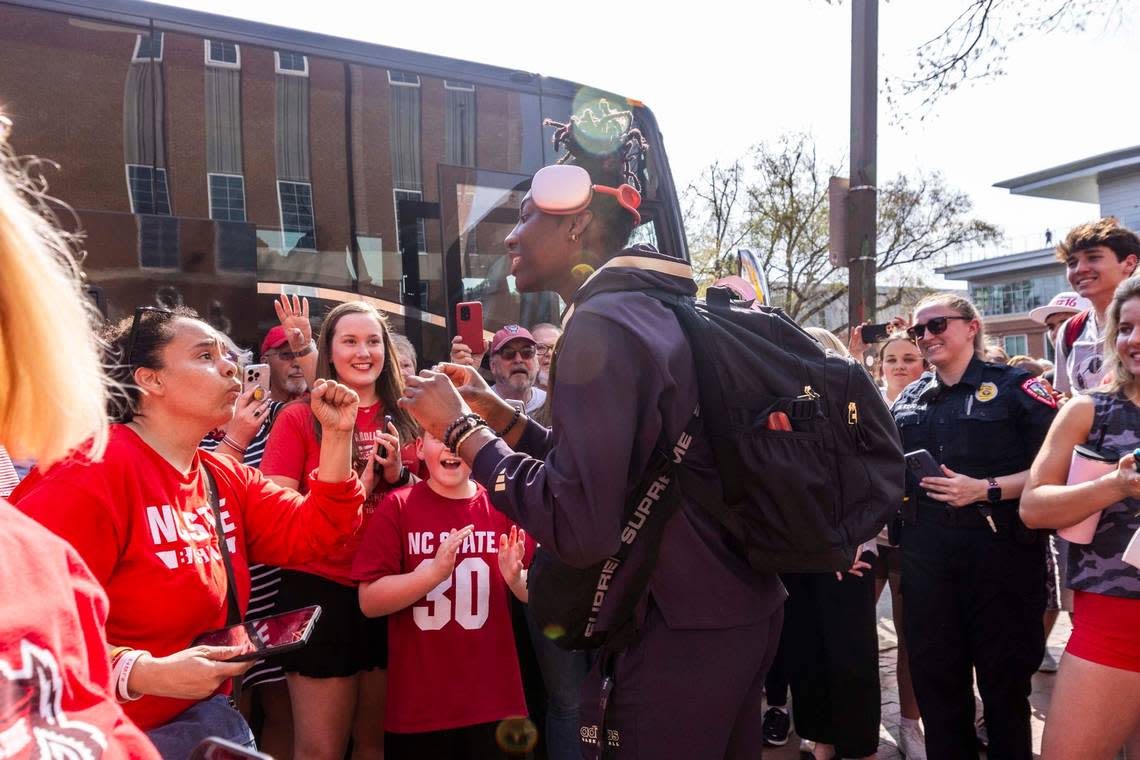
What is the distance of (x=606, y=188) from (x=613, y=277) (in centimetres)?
45

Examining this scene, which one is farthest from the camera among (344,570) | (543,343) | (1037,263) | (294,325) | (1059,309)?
(1037,263)

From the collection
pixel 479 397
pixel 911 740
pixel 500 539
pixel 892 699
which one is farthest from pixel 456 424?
pixel 892 699

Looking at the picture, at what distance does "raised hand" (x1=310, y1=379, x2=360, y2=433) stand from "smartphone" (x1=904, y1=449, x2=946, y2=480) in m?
2.40

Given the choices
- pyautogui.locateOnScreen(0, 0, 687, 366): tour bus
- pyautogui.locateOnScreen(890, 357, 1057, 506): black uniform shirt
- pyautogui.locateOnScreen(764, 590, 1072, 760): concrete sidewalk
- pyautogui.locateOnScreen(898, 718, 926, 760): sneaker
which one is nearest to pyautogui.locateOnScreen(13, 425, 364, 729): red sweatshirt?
pyautogui.locateOnScreen(0, 0, 687, 366): tour bus

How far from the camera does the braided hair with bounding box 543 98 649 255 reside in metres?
2.26

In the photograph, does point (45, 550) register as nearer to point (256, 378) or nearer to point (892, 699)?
point (256, 378)

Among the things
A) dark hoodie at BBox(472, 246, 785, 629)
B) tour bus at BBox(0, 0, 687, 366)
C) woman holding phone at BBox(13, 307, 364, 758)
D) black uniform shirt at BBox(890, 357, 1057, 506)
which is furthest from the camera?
tour bus at BBox(0, 0, 687, 366)

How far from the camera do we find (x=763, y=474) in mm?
1799

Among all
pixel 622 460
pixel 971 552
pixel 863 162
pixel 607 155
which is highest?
pixel 863 162

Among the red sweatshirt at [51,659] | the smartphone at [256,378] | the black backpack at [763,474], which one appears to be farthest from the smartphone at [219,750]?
the smartphone at [256,378]

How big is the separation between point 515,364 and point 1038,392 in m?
2.60

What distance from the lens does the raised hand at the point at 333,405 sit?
2438 mm

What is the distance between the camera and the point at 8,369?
98 cm

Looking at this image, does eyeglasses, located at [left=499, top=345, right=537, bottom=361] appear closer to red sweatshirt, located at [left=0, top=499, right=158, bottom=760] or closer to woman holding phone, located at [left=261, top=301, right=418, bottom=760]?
woman holding phone, located at [left=261, top=301, right=418, bottom=760]
